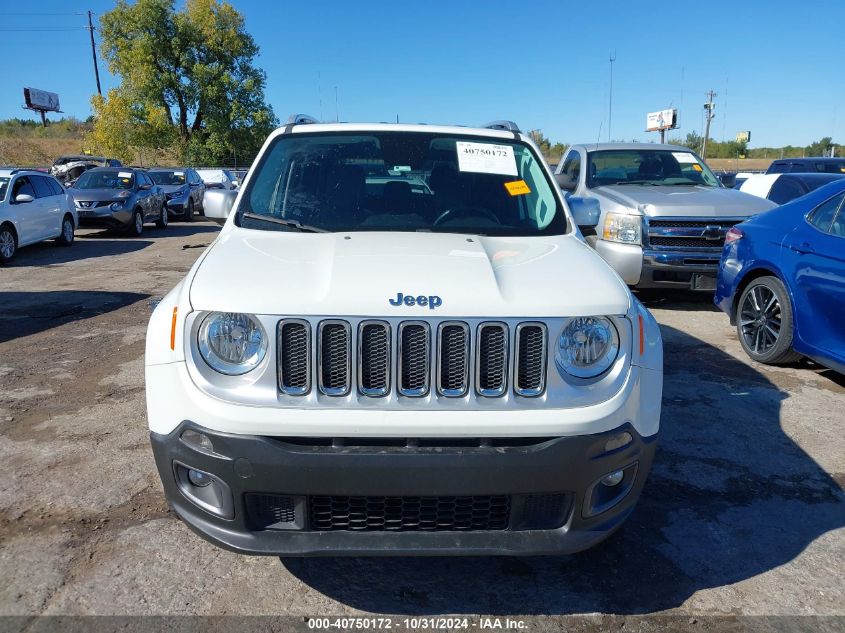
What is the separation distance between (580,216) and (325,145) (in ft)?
5.00

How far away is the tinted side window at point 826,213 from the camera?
17.0ft

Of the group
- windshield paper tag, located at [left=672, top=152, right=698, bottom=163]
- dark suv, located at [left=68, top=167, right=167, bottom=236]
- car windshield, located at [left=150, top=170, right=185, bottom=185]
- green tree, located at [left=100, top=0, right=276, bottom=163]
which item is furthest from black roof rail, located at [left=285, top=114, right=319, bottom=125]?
green tree, located at [left=100, top=0, right=276, bottom=163]

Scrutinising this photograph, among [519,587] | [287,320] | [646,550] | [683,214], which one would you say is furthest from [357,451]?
[683,214]

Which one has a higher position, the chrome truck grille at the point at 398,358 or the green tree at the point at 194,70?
the green tree at the point at 194,70

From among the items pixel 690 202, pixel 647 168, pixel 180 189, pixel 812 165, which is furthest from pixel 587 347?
pixel 180 189

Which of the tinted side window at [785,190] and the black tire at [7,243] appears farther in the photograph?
the black tire at [7,243]

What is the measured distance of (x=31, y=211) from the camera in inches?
505

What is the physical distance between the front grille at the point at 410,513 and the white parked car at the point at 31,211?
11668mm

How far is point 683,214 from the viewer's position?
7.68 metres

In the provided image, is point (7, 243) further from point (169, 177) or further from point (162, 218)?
point (169, 177)

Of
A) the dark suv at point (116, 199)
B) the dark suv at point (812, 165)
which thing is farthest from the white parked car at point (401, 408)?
the dark suv at point (116, 199)

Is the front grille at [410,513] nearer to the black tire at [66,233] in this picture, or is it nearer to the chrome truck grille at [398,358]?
the chrome truck grille at [398,358]

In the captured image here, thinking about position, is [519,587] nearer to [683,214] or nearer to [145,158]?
[683,214]

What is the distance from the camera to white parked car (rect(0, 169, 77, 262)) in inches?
473
